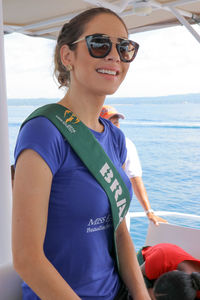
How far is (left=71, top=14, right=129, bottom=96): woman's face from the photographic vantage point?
117cm

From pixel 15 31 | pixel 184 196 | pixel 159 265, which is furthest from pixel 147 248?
pixel 184 196

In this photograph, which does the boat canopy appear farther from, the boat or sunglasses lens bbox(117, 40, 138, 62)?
sunglasses lens bbox(117, 40, 138, 62)

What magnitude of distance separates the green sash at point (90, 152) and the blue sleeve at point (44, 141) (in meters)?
0.03

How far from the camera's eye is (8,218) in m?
1.88

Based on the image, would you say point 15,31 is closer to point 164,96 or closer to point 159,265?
point 159,265

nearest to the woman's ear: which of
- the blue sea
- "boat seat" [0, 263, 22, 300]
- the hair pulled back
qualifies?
"boat seat" [0, 263, 22, 300]

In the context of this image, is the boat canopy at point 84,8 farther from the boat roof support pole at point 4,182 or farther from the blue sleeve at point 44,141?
the blue sleeve at point 44,141

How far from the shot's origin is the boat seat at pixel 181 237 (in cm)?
272

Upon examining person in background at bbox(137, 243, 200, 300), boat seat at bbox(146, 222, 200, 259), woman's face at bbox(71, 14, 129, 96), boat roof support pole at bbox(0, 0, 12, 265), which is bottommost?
boat seat at bbox(146, 222, 200, 259)

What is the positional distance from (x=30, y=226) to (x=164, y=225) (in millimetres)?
2039

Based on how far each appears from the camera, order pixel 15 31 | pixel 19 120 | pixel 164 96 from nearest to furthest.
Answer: pixel 15 31 < pixel 19 120 < pixel 164 96

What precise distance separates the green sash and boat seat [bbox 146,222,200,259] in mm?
1673

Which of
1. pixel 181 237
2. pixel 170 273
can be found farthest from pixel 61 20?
pixel 170 273

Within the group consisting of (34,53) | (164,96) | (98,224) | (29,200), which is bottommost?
(164,96)
